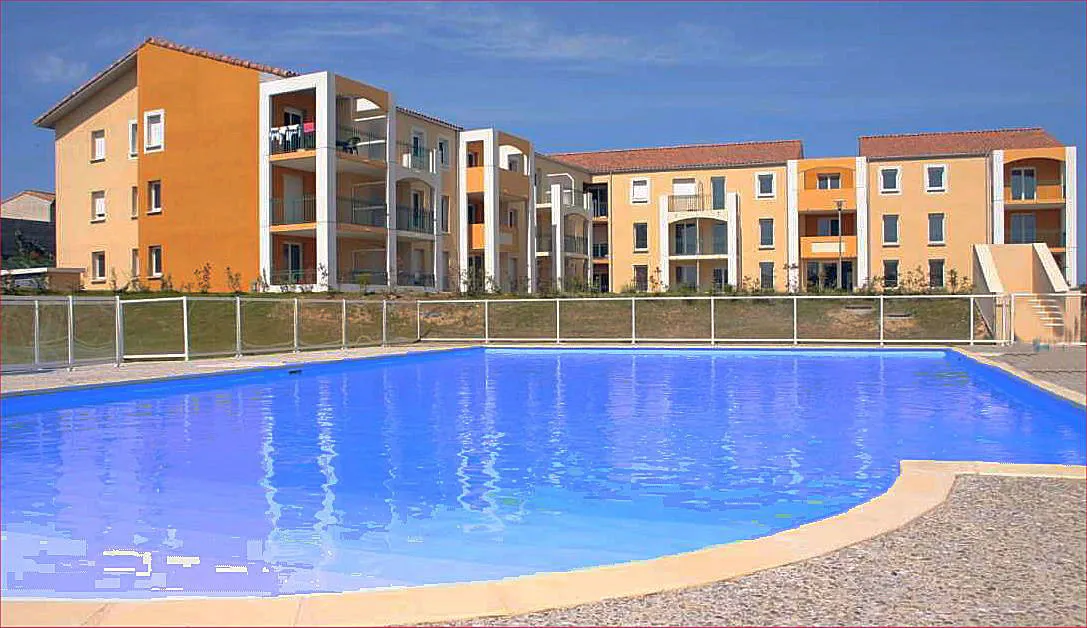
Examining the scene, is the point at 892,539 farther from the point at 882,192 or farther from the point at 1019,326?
the point at 882,192

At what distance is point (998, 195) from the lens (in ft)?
131

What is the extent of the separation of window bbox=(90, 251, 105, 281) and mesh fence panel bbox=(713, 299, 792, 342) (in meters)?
23.3

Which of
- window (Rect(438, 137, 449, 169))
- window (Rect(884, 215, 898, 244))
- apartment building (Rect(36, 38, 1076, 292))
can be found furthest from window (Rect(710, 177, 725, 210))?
window (Rect(438, 137, 449, 169))

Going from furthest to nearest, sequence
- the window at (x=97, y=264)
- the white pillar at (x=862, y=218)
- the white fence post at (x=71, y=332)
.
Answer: the white pillar at (x=862, y=218)
the window at (x=97, y=264)
the white fence post at (x=71, y=332)

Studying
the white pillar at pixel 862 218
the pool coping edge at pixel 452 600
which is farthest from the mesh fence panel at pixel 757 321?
the pool coping edge at pixel 452 600

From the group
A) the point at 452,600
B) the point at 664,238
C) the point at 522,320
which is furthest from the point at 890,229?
the point at 452,600

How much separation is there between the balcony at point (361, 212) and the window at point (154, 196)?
277 inches

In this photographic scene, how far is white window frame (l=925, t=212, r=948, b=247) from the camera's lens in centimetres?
4147

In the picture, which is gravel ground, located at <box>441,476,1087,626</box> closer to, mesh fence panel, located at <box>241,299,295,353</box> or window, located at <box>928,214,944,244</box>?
mesh fence panel, located at <box>241,299,295,353</box>

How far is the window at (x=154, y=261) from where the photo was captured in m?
32.4

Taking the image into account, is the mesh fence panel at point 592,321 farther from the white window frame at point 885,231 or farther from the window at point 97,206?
the white window frame at point 885,231

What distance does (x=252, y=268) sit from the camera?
30344mm

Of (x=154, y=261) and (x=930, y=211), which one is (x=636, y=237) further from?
(x=154, y=261)

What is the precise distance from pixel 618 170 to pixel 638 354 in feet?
76.7
